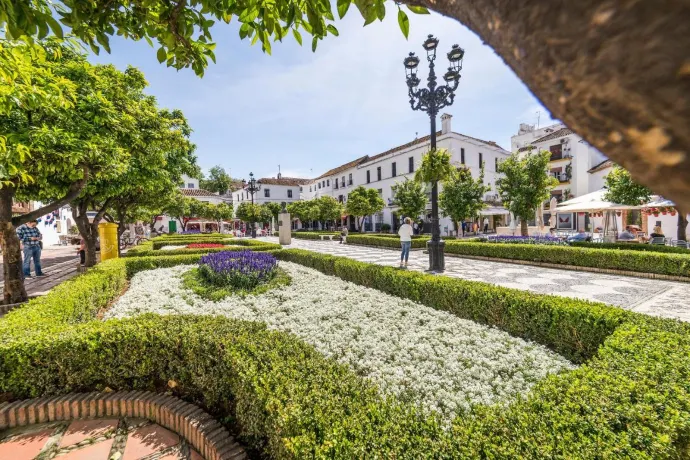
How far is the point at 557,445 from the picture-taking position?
6.20ft

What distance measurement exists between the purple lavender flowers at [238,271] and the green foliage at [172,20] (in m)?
5.41

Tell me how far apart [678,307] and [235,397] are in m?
8.49

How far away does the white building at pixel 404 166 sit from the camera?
1256 inches

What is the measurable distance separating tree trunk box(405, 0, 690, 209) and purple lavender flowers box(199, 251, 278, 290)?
25.3 ft

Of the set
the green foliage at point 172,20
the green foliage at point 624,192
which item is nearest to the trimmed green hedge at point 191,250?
the green foliage at point 172,20

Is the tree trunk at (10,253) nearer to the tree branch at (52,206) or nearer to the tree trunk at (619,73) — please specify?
the tree branch at (52,206)

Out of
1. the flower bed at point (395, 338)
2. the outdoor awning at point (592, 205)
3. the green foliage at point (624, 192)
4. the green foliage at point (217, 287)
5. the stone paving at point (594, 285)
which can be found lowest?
the stone paving at point (594, 285)

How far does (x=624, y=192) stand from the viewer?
14.6 m

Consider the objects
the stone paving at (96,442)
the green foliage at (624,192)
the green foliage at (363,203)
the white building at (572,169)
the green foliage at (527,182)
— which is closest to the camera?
the stone paving at (96,442)

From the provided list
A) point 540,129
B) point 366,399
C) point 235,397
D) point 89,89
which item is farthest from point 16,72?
point 540,129

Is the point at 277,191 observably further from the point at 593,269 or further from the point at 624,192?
the point at 593,269

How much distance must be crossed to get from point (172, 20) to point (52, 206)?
272 inches

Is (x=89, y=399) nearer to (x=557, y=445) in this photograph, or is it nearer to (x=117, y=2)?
(x=117, y=2)

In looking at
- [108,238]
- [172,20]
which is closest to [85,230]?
[108,238]
